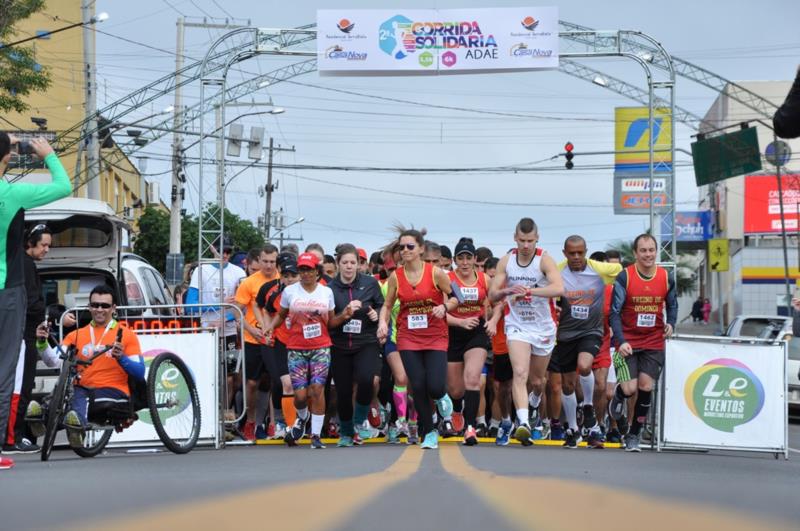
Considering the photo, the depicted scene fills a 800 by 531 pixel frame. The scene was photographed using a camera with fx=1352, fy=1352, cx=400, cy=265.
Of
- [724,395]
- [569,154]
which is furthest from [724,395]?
[569,154]

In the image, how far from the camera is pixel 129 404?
11.3 meters

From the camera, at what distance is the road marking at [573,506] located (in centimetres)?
654

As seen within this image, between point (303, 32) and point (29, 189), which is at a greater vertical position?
point (303, 32)

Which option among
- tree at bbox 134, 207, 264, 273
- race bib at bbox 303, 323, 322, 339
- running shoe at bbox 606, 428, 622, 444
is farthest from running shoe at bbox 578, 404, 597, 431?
tree at bbox 134, 207, 264, 273

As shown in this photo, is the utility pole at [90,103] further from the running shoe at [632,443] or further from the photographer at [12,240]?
the photographer at [12,240]

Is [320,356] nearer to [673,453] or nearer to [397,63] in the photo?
[673,453]

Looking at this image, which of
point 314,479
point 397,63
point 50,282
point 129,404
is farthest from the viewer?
point 397,63

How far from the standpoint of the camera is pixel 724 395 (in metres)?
12.6

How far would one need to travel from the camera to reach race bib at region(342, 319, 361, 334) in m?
13.1

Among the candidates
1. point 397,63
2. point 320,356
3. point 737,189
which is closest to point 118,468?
point 320,356

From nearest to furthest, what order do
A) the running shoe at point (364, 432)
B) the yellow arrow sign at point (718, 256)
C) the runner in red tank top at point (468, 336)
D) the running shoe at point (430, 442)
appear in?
the running shoe at point (430, 442)
the runner in red tank top at point (468, 336)
the running shoe at point (364, 432)
the yellow arrow sign at point (718, 256)

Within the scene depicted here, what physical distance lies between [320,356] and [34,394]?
3353 millimetres

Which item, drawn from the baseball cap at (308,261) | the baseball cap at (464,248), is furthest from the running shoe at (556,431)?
Result: the baseball cap at (308,261)

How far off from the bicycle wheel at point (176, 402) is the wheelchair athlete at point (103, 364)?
249 mm
